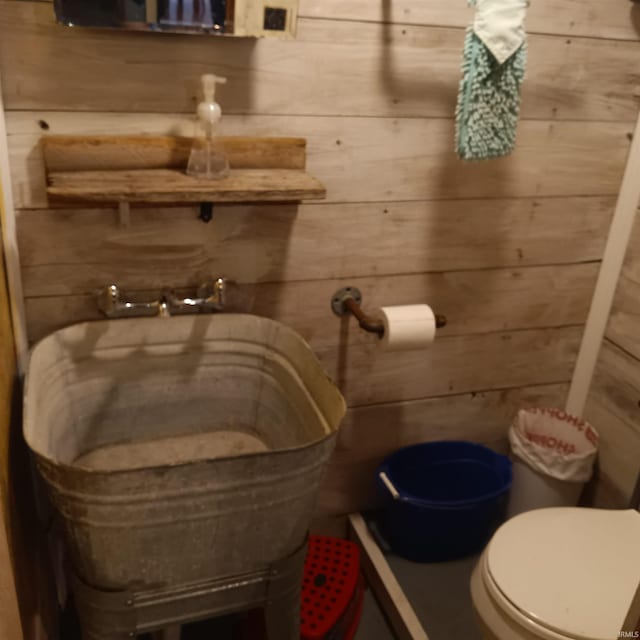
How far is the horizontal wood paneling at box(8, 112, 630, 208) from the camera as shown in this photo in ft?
4.16

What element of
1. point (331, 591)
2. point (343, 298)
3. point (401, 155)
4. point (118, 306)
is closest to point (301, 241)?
point (343, 298)

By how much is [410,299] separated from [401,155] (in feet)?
1.17

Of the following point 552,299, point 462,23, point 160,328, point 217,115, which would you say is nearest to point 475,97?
point 462,23

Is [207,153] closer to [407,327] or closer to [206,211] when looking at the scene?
[206,211]

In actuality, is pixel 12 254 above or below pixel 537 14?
below

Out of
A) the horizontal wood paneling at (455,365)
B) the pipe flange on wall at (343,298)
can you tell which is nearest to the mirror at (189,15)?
the pipe flange on wall at (343,298)

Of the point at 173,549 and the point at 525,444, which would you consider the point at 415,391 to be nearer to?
the point at 525,444

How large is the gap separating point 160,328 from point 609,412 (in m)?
1.21

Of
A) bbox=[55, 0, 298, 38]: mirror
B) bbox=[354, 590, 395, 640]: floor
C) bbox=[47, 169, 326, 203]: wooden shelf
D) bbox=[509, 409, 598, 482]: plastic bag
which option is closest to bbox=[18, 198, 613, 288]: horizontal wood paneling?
bbox=[47, 169, 326, 203]: wooden shelf

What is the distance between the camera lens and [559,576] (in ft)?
4.43

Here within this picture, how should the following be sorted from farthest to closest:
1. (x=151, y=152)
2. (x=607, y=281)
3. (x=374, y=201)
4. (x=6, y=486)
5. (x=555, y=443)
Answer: (x=555, y=443)
(x=607, y=281)
(x=374, y=201)
(x=151, y=152)
(x=6, y=486)

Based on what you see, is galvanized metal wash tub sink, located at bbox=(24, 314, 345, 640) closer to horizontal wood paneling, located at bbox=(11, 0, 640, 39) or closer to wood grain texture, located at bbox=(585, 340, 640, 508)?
horizontal wood paneling, located at bbox=(11, 0, 640, 39)

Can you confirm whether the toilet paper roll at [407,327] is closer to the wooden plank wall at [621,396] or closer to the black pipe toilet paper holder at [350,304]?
the black pipe toilet paper holder at [350,304]

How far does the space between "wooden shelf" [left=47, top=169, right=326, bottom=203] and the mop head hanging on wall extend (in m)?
0.33
